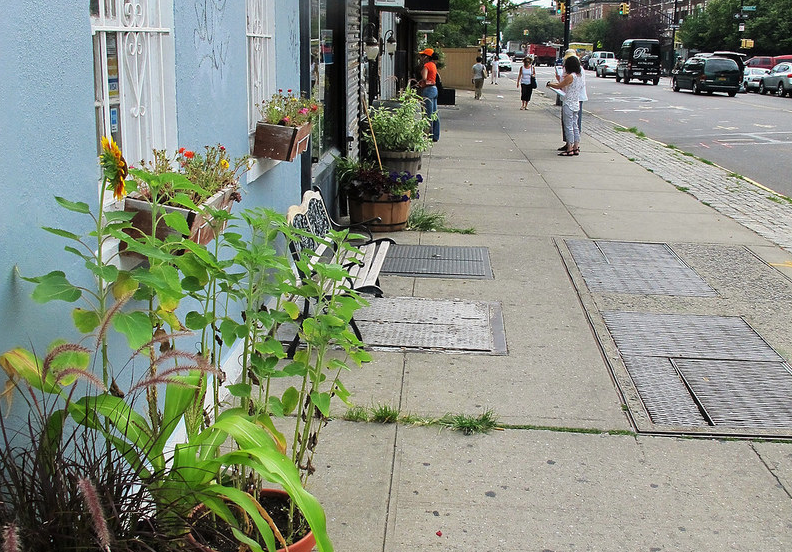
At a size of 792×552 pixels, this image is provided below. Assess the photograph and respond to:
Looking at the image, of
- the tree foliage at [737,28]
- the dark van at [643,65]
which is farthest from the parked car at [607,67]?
the tree foliage at [737,28]

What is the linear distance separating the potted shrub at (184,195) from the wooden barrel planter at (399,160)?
6.06 meters

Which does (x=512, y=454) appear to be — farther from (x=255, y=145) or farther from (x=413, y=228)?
(x=413, y=228)

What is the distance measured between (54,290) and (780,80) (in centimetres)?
4296

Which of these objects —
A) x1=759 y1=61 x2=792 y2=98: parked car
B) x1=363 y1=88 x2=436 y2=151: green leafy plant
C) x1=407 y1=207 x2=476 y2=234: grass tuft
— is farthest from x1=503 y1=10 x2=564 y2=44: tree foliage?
x1=407 y1=207 x2=476 y2=234: grass tuft

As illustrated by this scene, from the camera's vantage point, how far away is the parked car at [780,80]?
39688mm

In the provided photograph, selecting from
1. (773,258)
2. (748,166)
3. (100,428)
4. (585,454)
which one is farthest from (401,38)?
(100,428)

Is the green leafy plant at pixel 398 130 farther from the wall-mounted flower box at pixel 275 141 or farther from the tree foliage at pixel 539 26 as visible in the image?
→ the tree foliage at pixel 539 26

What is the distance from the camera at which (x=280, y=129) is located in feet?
18.4

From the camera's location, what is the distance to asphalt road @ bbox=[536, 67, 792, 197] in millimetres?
16484

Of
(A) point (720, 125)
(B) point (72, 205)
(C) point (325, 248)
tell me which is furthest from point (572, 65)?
(B) point (72, 205)

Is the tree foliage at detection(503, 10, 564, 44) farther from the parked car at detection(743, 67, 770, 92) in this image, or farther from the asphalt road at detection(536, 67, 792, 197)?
the asphalt road at detection(536, 67, 792, 197)

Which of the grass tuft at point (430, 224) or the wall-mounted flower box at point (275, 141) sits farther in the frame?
the grass tuft at point (430, 224)

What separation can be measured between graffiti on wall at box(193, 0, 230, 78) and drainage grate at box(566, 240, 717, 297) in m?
3.90

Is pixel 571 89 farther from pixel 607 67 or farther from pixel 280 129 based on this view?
pixel 607 67
